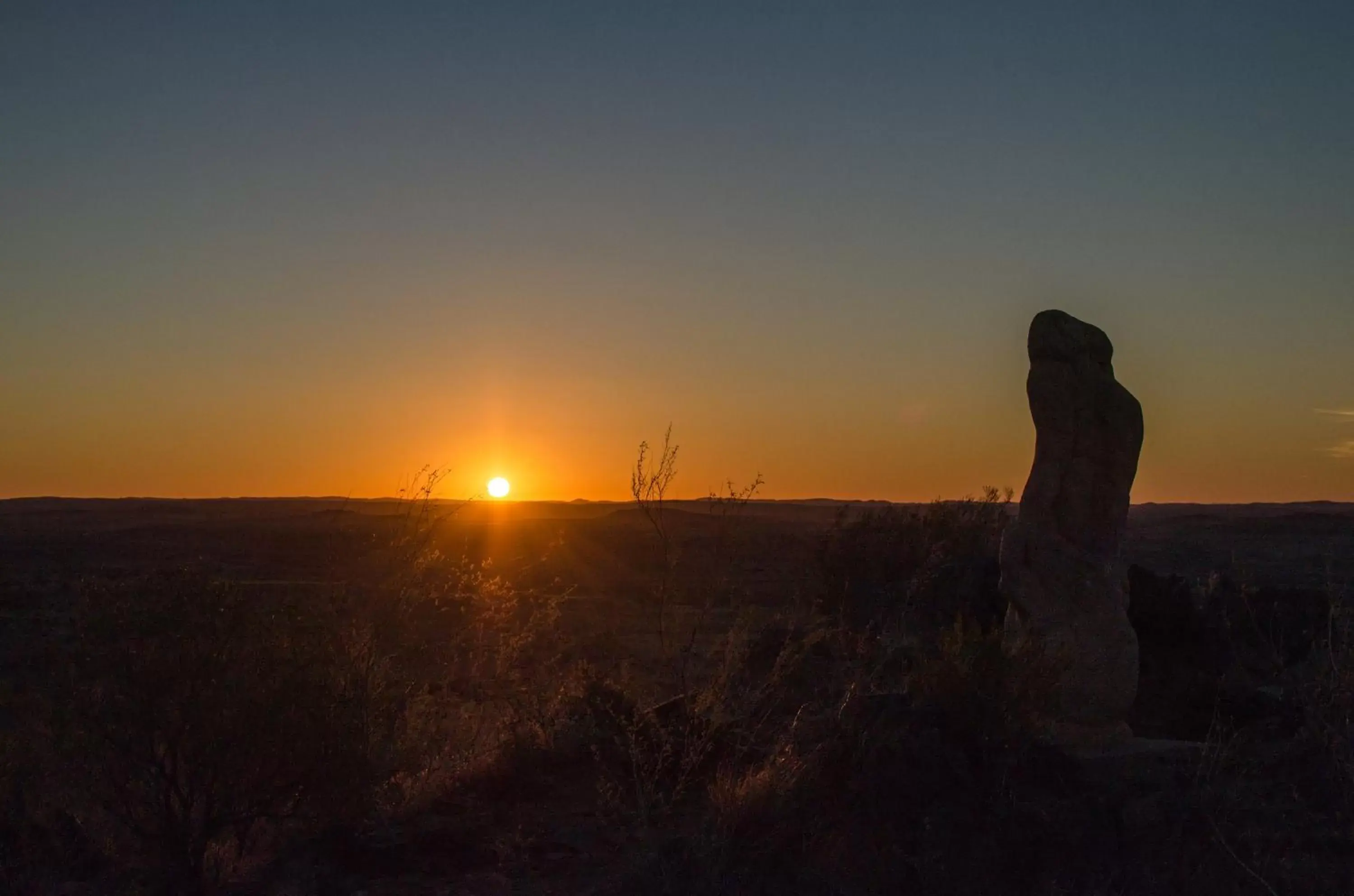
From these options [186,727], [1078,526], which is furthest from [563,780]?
[1078,526]

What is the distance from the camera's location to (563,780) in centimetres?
848

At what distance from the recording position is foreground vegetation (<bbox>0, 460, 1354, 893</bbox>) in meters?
6.32

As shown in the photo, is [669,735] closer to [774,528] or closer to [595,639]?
[595,639]

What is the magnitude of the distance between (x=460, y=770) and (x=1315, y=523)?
59.2 m

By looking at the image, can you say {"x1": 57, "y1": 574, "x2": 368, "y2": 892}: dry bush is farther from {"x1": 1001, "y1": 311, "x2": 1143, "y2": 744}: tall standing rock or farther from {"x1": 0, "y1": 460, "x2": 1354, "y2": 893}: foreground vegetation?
{"x1": 1001, "y1": 311, "x2": 1143, "y2": 744}: tall standing rock

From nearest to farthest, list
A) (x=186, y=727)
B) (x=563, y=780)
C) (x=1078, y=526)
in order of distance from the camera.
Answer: (x=186, y=727) → (x=563, y=780) → (x=1078, y=526)

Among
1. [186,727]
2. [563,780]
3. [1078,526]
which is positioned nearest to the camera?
[186,727]

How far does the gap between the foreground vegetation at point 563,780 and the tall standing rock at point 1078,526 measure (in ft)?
3.60

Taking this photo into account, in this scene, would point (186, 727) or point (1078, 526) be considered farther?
point (1078, 526)

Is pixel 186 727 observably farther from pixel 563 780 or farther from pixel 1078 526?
pixel 1078 526

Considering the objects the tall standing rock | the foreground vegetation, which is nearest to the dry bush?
the foreground vegetation

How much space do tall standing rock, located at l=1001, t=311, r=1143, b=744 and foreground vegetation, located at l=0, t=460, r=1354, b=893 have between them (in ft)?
3.60

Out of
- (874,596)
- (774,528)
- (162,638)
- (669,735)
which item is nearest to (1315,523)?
(774,528)

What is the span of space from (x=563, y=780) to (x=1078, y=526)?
15.2ft
